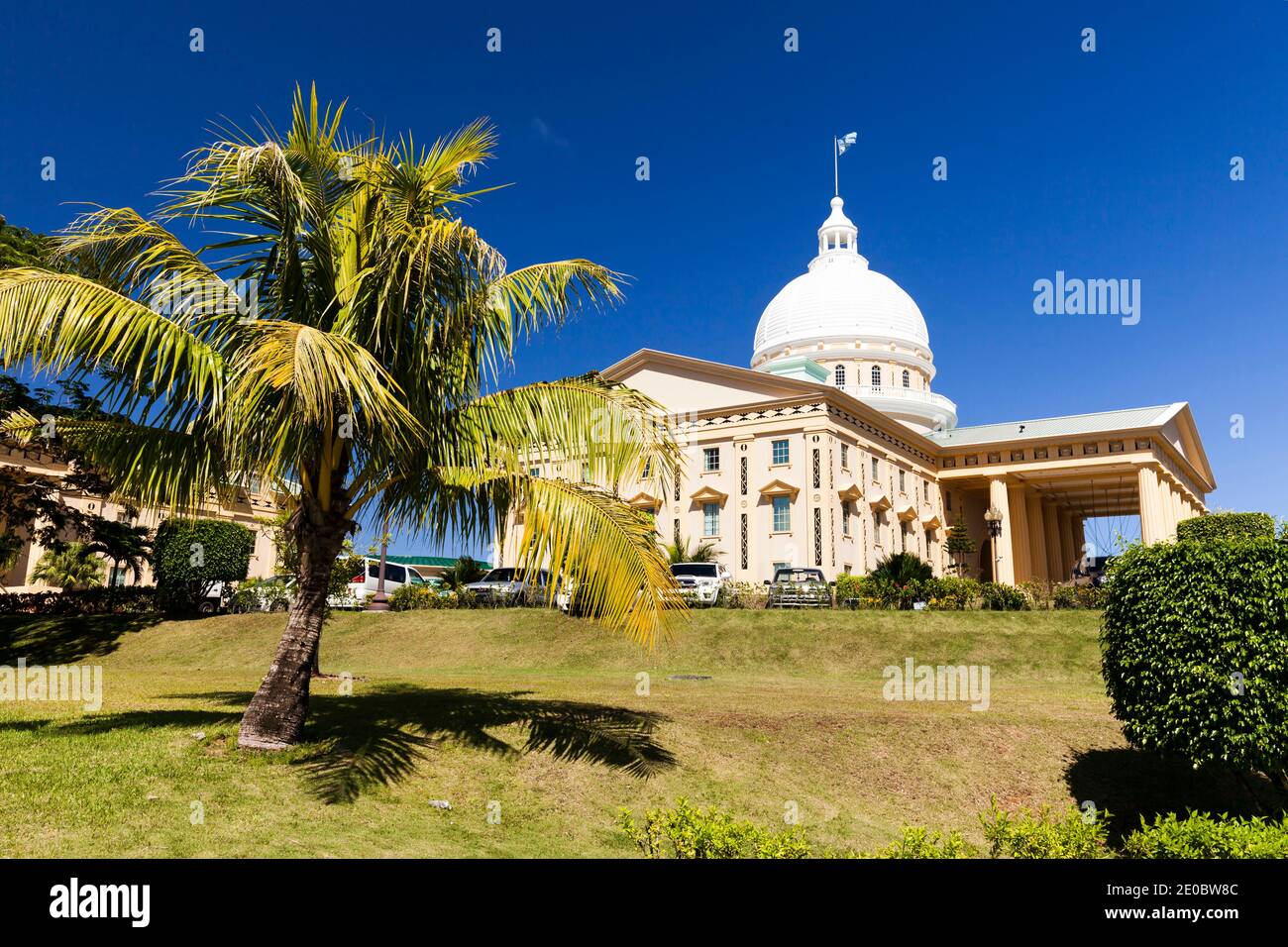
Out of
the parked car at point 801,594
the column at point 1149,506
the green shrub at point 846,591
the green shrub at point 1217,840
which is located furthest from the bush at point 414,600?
the column at point 1149,506

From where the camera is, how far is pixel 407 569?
125 ft

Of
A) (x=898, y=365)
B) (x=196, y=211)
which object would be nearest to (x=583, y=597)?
(x=196, y=211)

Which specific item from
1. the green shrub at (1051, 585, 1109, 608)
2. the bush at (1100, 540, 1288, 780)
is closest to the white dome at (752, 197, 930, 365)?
Result: the green shrub at (1051, 585, 1109, 608)

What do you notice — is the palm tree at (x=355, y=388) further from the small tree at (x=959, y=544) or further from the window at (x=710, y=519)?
the small tree at (x=959, y=544)

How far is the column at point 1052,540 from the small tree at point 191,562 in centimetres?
5340

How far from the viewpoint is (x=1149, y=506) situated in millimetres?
46688

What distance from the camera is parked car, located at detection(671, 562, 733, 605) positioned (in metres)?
29.5

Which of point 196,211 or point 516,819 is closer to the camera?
point 516,819

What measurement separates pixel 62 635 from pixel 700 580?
2030 centimetres

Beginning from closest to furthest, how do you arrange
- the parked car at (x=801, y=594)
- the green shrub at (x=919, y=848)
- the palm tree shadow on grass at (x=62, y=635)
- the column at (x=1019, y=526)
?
1. the green shrub at (x=919, y=848)
2. the palm tree shadow on grass at (x=62, y=635)
3. the parked car at (x=801, y=594)
4. the column at (x=1019, y=526)

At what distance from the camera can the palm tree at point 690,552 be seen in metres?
37.5
